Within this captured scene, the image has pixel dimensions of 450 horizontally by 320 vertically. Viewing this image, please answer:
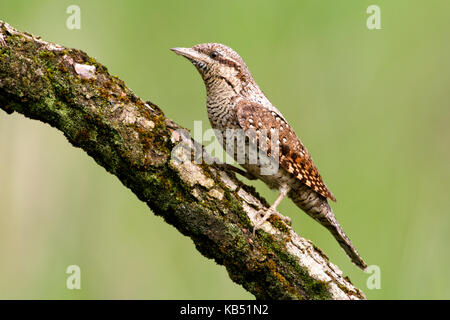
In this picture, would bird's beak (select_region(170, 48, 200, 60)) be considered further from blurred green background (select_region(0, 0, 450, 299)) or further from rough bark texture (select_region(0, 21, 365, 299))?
blurred green background (select_region(0, 0, 450, 299))

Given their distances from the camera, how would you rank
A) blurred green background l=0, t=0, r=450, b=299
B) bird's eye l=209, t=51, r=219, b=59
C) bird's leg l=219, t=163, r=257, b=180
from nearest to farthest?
1. bird's leg l=219, t=163, r=257, b=180
2. bird's eye l=209, t=51, r=219, b=59
3. blurred green background l=0, t=0, r=450, b=299

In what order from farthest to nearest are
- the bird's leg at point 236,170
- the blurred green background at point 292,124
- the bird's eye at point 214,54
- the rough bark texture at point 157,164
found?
the blurred green background at point 292,124 < the bird's eye at point 214,54 < the bird's leg at point 236,170 < the rough bark texture at point 157,164

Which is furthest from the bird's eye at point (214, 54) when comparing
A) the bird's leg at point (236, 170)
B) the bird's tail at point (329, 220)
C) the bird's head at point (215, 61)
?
the bird's tail at point (329, 220)

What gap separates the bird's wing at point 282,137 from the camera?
294 cm

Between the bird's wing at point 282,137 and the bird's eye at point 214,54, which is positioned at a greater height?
the bird's eye at point 214,54

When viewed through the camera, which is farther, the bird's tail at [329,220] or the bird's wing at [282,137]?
the bird's tail at [329,220]

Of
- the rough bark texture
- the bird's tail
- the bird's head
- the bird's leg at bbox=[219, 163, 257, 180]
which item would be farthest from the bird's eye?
the bird's tail

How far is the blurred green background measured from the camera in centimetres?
378

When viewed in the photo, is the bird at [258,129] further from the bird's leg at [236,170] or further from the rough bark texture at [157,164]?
the rough bark texture at [157,164]

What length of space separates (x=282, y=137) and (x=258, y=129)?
159mm

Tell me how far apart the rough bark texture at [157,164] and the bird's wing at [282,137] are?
51cm

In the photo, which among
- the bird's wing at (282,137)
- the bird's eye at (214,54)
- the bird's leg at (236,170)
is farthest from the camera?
the bird's eye at (214,54)

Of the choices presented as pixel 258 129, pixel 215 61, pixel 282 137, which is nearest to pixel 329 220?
pixel 282 137

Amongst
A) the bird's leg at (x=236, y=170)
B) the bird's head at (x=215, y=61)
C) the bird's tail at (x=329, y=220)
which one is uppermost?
the bird's head at (x=215, y=61)
